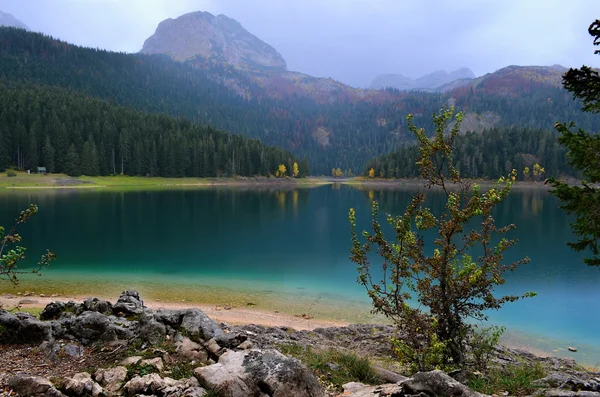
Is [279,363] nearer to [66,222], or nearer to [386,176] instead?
[66,222]

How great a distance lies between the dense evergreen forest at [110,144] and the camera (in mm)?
107125

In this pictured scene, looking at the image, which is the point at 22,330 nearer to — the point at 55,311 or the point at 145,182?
the point at 55,311

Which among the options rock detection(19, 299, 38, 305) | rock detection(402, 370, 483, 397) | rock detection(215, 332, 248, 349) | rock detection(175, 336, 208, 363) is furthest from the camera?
rock detection(19, 299, 38, 305)

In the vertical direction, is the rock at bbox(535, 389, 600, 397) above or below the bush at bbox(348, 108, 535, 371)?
below

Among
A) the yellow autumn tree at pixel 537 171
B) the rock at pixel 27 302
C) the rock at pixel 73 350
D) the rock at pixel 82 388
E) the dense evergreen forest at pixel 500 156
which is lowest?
the rock at pixel 27 302

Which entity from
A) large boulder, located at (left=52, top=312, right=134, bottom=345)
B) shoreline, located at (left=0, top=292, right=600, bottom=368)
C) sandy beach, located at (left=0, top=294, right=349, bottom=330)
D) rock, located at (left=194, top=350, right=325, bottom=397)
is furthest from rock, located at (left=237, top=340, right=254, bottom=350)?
sandy beach, located at (left=0, top=294, right=349, bottom=330)

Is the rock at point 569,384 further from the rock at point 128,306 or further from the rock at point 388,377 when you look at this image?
the rock at point 128,306

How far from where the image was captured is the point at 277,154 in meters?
154

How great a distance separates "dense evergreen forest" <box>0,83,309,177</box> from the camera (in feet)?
351

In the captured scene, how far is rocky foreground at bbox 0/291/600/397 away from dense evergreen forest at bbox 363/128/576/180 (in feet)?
490

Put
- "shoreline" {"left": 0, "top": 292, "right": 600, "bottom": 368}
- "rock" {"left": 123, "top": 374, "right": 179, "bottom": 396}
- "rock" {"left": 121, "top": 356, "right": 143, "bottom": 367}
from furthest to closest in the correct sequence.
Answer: "shoreline" {"left": 0, "top": 292, "right": 600, "bottom": 368}, "rock" {"left": 121, "top": 356, "right": 143, "bottom": 367}, "rock" {"left": 123, "top": 374, "right": 179, "bottom": 396}

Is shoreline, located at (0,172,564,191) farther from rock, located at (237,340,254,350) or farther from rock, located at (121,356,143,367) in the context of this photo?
rock, located at (121,356,143,367)

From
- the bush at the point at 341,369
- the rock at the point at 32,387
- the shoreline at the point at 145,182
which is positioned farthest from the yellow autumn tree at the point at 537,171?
the rock at the point at 32,387

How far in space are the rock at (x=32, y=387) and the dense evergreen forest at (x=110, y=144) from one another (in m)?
117
